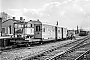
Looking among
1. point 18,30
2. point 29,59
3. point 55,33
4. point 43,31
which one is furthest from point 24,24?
point 29,59

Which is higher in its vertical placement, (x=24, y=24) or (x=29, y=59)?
(x=24, y=24)

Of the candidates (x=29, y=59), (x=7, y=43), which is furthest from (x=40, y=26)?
(x=29, y=59)

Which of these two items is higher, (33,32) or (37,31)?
(37,31)

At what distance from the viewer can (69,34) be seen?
3359 centimetres

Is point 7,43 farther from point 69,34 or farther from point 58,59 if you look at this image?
point 69,34

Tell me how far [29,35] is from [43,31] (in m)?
2.23

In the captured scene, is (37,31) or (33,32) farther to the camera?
(33,32)

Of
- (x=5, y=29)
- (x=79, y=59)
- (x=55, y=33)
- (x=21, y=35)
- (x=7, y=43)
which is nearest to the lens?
(x=79, y=59)

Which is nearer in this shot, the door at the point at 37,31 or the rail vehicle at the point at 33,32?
the rail vehicle at the point at 33,32

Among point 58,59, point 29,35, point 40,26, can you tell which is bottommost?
point 58,59

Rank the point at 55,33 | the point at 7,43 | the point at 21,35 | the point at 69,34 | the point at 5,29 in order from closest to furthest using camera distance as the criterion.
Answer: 1. the point at 21,35
2. the point at 7,43
3. the point at 55,33
4. the point at 5,29
5. the point at 69,34

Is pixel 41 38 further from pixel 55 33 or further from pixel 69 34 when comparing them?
pixel 69 34

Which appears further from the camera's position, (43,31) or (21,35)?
(43,31)

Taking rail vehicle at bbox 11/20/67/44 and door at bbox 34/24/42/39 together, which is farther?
door at bbox 34/24/42/39
